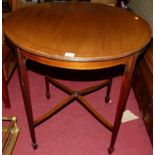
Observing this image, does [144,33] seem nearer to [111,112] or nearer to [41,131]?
[111,112]

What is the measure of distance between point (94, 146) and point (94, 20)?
735mm

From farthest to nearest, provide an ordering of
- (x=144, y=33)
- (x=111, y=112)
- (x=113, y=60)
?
(x=111, y=112)
(x=144, y=33)
(x=113, y=60)

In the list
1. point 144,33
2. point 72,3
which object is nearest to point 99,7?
point 72,3

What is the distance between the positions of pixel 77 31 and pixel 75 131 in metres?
0.68

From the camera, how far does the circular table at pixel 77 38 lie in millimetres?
959

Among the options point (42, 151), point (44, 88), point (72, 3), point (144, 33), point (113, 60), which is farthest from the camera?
point (44, 88)

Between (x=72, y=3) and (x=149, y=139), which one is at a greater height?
(x=72, y=3)

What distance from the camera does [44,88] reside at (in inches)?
73.2

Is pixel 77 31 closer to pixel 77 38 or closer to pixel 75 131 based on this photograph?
pixel 77 38

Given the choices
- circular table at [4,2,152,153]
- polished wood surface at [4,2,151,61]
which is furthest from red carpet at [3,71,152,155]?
polished wood surface at [4,2,151,61]

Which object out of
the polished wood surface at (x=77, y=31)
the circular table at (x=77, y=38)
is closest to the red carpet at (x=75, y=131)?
the circular table at (x=77, y=38)

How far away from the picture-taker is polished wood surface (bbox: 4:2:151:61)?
3.16 feet

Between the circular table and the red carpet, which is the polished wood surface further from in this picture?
the red carpet

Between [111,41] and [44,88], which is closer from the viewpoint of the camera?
[111,41]
